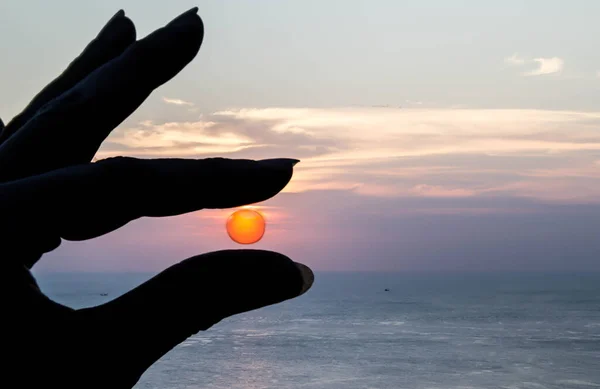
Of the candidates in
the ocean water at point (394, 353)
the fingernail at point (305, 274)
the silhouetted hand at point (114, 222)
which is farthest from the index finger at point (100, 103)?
the ocean water at point (394, 353)

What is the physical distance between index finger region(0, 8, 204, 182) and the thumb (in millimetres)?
530

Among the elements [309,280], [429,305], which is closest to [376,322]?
[429,305]

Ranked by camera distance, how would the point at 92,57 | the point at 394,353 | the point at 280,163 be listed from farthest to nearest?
the point at 394,353 → the point at 92,57 → the point at 280,163

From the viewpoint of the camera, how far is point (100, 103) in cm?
250

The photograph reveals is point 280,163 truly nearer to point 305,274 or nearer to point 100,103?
point 305,274

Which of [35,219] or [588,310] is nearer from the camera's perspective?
[35,219]

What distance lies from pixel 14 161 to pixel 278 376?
7182cm

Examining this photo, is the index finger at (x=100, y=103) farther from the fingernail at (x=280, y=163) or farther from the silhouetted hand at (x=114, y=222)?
the fingernail at (x=280, y=163)

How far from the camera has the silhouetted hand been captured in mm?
2236

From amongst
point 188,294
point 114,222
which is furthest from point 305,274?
point 114,222

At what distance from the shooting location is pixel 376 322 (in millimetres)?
124312

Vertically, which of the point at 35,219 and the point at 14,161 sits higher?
the point at 14,161

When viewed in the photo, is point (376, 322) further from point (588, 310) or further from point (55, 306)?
point (55, 306)

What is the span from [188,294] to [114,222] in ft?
1.14
